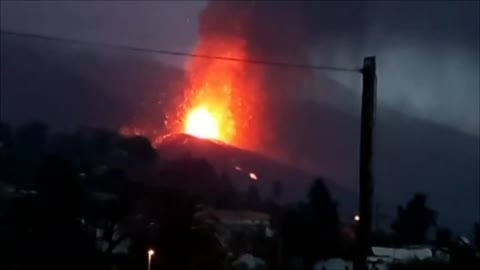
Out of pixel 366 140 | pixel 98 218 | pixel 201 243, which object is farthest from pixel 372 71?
pixel 98 218

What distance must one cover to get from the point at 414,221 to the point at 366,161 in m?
85.7

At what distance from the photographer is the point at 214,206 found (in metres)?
87.8

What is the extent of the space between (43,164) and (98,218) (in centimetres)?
814

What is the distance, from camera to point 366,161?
25.6 metres

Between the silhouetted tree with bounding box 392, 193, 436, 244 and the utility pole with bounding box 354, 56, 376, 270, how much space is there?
8058 cm

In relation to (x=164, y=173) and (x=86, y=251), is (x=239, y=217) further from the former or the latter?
(x=86, y=251)

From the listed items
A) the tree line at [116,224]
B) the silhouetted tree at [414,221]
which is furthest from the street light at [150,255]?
the silhouetted tree at [414,221]

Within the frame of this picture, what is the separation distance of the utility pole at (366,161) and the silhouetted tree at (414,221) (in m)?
80.6

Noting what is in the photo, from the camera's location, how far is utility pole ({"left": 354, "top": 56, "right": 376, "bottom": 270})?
25.4 metres

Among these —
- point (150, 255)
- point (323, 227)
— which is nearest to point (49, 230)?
point (150, 255)

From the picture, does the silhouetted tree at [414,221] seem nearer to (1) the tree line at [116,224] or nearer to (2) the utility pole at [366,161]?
(1) the tree line at [116,224]

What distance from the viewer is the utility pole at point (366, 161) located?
25.4 metres

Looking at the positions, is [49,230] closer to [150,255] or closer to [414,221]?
[150,255]

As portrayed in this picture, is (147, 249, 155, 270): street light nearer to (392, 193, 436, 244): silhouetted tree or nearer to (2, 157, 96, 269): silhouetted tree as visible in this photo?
(2, 157, 96, 269): silhouetted tree
